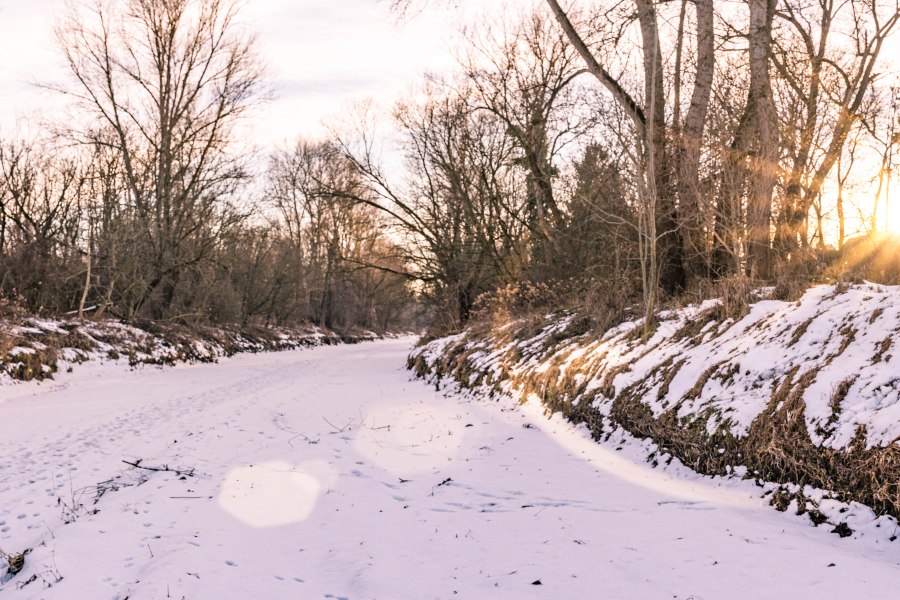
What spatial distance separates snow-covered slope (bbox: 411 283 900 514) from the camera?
3527 mm

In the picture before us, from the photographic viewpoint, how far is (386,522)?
12.8 ft

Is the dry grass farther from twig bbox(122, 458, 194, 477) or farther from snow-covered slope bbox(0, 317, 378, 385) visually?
snow-covered slope bbox(0, 317, 378, 385)

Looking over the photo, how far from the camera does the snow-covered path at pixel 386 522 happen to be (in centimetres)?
286

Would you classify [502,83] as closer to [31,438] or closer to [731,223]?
[731,223]

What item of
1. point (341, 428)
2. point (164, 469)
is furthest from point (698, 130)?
point (164, 469)

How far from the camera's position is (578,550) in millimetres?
3268

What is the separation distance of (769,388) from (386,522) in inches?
123

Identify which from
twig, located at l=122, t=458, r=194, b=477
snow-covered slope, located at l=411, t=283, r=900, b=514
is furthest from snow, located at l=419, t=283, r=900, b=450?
twig, located at l=122, t=458, r=194, b=477

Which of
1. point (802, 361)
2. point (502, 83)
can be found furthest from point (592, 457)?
point (502, 83)

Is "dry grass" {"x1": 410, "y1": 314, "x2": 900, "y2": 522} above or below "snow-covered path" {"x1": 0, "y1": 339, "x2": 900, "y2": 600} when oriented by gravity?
above

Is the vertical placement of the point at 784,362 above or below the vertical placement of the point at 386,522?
above

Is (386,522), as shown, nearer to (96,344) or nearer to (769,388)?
(769,388)

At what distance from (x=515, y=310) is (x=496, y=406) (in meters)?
5.62

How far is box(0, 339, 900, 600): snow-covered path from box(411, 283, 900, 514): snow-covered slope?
0.35 metres
